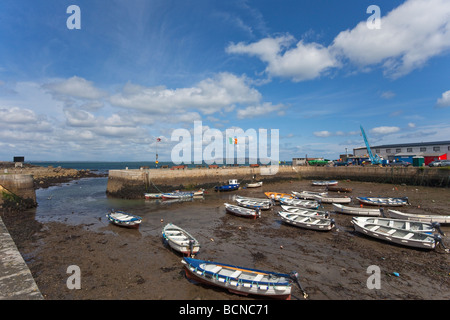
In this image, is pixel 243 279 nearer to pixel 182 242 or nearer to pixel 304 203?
pixel 182 242

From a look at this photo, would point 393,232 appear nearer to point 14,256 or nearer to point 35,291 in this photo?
point 35,291

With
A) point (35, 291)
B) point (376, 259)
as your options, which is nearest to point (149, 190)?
point (35, 291)

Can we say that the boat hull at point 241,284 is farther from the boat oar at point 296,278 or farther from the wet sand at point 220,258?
the wet sand at point 220,258

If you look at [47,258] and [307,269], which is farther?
[47,258]

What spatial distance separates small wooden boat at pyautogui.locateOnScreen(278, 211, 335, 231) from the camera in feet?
55.8

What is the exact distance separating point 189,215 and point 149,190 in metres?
13.7

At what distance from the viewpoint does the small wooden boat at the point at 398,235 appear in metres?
13.2

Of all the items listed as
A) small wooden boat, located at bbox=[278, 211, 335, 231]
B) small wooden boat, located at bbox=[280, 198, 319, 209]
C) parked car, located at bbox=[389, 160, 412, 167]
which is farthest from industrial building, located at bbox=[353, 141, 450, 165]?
small wooden boat, located at bbox=[278, 211, 335, 231]

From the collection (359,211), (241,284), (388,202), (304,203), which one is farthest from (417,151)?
(241,284)

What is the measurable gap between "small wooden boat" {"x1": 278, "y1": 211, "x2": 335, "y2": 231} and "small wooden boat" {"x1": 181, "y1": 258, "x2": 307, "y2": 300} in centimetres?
918

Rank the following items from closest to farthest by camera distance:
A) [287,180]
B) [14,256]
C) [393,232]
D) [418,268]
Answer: [14,256]
[418,268]
[393,232]
[287,180]

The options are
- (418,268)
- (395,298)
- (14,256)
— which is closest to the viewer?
(395,298)
